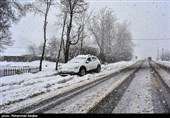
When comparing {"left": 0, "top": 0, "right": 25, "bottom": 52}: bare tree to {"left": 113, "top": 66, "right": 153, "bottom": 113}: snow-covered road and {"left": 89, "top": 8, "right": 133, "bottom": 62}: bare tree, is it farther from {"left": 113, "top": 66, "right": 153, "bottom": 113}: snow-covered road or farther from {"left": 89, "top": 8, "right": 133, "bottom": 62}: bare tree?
{"left": 89, "top": 8, "right": 133, "bottom": 62}: bare tree

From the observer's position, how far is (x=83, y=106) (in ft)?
37.2

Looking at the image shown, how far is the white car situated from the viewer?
29389mm

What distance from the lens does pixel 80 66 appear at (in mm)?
29688

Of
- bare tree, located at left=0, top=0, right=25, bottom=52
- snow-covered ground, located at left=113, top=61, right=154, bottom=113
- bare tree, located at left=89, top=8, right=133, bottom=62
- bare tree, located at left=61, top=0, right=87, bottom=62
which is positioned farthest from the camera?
bare tree, located at left=89, top=8, right=133, bottom=62

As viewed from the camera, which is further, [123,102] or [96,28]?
[96,28]

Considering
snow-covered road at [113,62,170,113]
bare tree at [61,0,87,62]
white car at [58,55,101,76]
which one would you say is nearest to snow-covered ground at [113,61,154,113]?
snow-covered road at [113,62,170,113]

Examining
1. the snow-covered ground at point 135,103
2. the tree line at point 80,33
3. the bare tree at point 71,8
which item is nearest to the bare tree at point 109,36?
the tree line at point 80,33

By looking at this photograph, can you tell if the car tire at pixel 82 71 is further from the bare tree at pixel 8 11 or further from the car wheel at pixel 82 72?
the bare tree at pixel 8 11

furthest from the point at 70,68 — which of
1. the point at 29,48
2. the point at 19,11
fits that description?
the point at 29,48

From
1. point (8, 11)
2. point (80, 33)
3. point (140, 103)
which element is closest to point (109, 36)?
point (80, 33)

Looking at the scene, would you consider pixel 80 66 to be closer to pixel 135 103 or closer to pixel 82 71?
pixel 82 71

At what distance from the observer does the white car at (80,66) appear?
2939cm

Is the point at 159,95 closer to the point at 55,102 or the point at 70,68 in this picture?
the point at 55,102

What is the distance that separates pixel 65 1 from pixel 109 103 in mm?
32020
